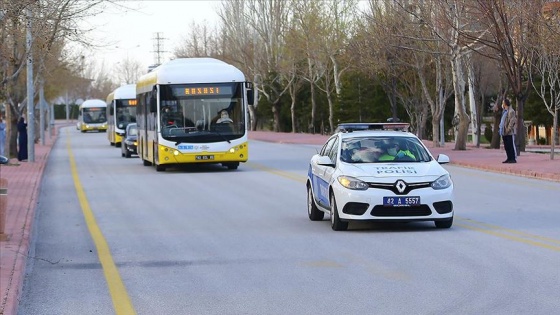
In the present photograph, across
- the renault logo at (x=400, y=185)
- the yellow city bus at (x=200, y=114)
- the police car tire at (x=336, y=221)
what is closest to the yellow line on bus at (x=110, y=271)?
the police car tire at (x=336, y=221)

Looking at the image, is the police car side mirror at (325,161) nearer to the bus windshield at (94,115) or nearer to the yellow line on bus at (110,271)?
the yellow line on bus at (110,271)

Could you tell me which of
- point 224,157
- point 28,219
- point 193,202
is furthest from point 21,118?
point 28,219

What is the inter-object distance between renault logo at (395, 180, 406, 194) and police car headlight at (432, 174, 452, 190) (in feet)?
1.52

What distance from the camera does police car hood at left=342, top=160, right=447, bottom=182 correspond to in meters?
15.0

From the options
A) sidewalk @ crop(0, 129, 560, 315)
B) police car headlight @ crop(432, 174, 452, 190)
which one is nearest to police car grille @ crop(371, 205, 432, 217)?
police car headlight @ crop(432, 174, 452, 190)

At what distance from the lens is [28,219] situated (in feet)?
59.1

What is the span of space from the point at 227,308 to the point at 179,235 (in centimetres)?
620

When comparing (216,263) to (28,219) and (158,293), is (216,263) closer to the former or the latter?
(158,293)

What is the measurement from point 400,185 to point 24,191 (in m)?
12.5

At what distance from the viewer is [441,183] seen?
15109 millimetres

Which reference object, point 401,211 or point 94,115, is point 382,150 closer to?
point 401,211

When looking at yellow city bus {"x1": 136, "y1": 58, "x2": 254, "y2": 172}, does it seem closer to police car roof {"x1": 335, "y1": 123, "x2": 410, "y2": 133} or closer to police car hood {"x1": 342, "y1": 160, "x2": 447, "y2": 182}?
police car roof {"x1": 335, "y1": 123, "x2": 410, "y2": 133}

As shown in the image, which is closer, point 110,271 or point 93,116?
point 110,271

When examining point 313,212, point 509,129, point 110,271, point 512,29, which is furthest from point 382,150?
point 512,29
